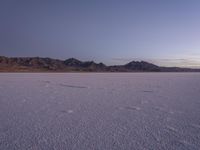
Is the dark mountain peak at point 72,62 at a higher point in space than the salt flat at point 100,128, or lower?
higher

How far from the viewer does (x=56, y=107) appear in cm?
527

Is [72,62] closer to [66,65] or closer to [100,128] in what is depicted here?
[66,65]

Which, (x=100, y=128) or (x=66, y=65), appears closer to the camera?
(x=100, y=128)

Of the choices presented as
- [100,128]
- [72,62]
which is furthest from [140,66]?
[100,128]

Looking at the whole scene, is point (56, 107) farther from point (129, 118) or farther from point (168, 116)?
point (168, 116)

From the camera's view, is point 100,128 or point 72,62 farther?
point 72,62

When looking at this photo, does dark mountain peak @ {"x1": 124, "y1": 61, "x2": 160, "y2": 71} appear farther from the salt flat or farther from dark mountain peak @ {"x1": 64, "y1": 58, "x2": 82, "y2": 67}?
the salt flat

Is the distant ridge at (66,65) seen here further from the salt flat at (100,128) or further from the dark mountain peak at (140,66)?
the salt flat at (100,128)

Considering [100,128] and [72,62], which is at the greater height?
[72,62]

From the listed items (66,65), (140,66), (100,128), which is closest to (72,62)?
(66,65)

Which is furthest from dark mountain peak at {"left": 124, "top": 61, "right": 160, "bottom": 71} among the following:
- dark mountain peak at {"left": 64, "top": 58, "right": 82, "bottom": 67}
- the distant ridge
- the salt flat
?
Result: the salt flat

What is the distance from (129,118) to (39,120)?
1.62 m

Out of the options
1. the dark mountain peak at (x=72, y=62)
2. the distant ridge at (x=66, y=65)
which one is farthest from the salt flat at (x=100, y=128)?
the dark mountain peak at (x=72, y=62)

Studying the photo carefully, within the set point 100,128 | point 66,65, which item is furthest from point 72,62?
point 100,128
